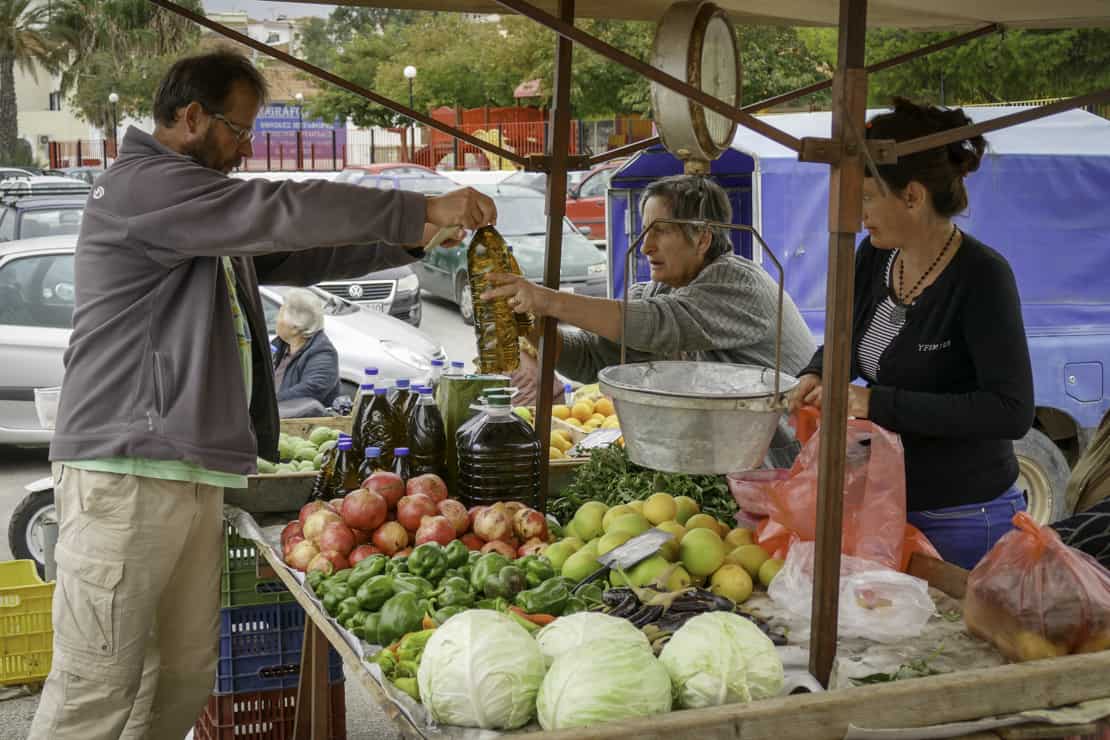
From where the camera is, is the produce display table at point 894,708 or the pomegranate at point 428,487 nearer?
the produce display table at point 894,708

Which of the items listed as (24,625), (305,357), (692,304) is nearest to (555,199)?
(692,304)

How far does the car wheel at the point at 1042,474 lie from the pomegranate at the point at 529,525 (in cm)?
468

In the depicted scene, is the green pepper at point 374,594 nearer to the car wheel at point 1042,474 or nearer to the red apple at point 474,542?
the red apple at point 474,542

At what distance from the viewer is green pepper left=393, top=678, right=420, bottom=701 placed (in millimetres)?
2248

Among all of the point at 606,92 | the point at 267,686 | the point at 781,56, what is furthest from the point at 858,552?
the point at 606,92

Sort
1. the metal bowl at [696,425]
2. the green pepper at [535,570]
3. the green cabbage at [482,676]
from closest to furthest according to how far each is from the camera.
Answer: the green cabbage at [482,676], the metal bowl at [696,425], the green pepper at [535,570]

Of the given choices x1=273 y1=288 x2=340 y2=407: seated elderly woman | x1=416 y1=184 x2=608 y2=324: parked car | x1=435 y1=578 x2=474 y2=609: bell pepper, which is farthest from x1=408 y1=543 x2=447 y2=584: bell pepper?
x1=416 y1=184 x2=608 y2=324: parked car

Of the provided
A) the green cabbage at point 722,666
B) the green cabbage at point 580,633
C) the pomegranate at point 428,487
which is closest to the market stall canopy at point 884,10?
the pomegranate at point 428,487

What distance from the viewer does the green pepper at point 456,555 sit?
2.90 metres

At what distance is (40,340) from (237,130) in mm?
6248

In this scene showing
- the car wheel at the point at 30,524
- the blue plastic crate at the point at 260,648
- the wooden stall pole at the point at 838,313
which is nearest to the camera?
the wooden stall pole at the point at 838,313

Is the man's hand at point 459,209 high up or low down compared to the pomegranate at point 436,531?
up

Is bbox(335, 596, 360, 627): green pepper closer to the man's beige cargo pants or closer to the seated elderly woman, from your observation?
the man's beige cargo pants

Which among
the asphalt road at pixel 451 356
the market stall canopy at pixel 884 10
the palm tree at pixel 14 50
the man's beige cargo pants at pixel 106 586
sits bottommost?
the asphalt road at pixel 451 356
